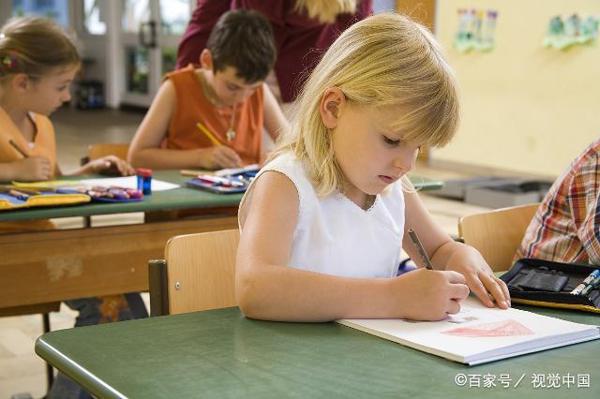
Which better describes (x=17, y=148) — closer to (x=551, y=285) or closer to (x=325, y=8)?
(x=325, y=8)

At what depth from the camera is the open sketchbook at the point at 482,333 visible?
1183 millimetres

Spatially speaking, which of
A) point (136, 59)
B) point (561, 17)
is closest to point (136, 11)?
point (136, 59)

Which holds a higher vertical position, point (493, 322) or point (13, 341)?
point (493, 322)

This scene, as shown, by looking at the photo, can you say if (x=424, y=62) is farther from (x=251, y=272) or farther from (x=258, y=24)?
(x=258, y=24)

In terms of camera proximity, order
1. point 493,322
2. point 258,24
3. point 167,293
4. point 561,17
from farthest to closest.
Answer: point 561,17 < point 258,24 < point 167,293 < point 493,322

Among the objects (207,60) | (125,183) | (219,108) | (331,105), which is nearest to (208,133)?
(219,108)

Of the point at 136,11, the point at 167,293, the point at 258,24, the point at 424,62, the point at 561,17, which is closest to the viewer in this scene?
the point at 424,62

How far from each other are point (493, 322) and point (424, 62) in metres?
0.41

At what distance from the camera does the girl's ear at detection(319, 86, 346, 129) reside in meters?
1.48

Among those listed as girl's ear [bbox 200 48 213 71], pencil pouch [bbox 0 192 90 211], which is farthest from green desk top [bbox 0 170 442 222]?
girl's ear [bbox 200 48 213 71]

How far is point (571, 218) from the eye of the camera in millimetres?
1878

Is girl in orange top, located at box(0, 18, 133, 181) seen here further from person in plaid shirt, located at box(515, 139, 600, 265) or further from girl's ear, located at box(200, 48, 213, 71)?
person in plaid shirt, located at box(515, 139, 600, 265)

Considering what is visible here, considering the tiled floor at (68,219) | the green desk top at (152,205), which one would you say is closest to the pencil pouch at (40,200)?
the green desk top at (152,205)

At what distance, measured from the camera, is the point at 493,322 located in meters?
1.33
